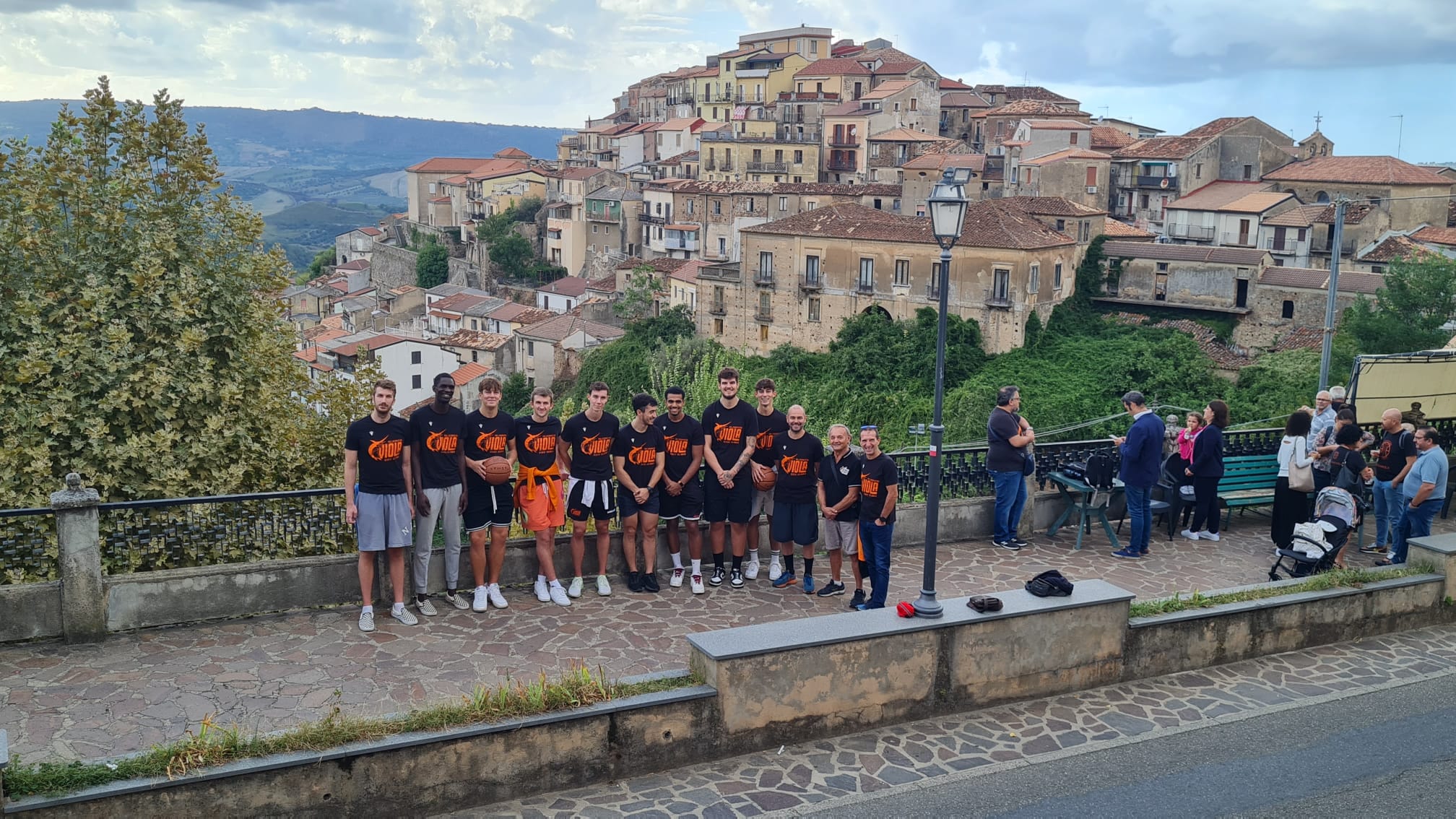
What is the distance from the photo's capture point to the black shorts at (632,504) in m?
9.16

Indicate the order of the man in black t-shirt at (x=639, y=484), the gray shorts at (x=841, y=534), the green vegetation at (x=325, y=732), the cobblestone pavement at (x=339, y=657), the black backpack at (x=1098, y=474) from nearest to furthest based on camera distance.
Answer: the green vegetation at (x=325, y=732)
the cobblestone pavement at (x=339, y=657)
the gray shorts at (x=841, y=534)
the man in black t-shirt at (x=639, y=484)
the black backpack at (x=1098, y=474)

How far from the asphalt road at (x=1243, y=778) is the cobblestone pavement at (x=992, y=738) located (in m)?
0.15

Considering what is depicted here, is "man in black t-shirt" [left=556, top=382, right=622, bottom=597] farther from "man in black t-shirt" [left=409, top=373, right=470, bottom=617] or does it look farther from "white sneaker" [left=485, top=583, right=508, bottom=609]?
"man in black t-shirt" [left=409, top=373, right=470, bottom=617]

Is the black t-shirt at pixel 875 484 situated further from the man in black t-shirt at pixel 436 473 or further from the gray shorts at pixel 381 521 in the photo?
the gray shorts at pixel 381 521

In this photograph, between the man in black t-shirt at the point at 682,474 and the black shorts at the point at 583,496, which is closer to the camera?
the black shorts at the point at 583,496

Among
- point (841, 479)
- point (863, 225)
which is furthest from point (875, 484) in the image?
point (863, 225)

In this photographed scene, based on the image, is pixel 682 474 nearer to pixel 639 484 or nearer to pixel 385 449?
pixel 639 484

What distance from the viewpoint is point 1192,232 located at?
59188 mm

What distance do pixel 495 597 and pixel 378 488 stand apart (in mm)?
1269

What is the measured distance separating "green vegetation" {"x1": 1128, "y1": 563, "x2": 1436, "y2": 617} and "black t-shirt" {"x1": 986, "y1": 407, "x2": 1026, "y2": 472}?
2099 mm

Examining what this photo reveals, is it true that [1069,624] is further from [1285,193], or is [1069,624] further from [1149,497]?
[1285,193]

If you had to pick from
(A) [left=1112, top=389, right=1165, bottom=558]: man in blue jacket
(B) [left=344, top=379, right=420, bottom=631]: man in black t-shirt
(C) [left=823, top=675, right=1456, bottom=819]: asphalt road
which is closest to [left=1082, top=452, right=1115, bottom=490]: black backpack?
(A) [left=1112, top=389, right=1165, bottom=558]: man in blue jacket

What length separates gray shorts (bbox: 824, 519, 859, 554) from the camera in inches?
355

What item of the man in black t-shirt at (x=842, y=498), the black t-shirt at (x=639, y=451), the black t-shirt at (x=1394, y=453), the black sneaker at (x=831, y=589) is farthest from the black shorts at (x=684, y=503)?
the black t-shirt at (x=1394, y=453)
